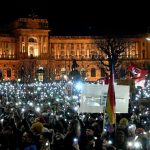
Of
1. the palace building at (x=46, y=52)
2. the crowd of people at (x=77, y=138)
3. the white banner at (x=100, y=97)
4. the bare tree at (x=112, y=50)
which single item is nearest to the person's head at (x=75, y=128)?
the crowd of people at (x=77, y=138)

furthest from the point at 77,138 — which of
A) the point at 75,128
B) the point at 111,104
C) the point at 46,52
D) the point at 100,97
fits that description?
the point at 46,52

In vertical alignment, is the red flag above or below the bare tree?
below

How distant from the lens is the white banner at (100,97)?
1427cm

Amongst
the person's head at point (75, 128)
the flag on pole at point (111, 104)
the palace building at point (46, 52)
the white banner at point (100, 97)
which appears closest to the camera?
the flag on pole at point (111, 104)

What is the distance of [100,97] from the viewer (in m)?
14.4

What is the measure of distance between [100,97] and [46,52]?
339ft

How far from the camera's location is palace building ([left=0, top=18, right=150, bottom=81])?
114500 millimetres

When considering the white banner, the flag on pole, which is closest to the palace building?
the white banner

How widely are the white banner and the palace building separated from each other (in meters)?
93.5

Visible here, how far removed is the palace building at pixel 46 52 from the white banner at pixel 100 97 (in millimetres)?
93481

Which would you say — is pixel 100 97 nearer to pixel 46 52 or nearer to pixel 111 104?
pixel 111 104

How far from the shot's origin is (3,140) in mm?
13445

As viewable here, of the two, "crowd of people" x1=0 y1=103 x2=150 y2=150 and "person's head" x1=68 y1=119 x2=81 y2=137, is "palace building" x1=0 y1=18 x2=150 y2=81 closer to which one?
"crowd of people" x1=0 y1=103 x2=150 y2=150

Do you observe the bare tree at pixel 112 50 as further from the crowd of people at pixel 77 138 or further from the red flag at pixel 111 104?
the red flag at pixel 111 104
